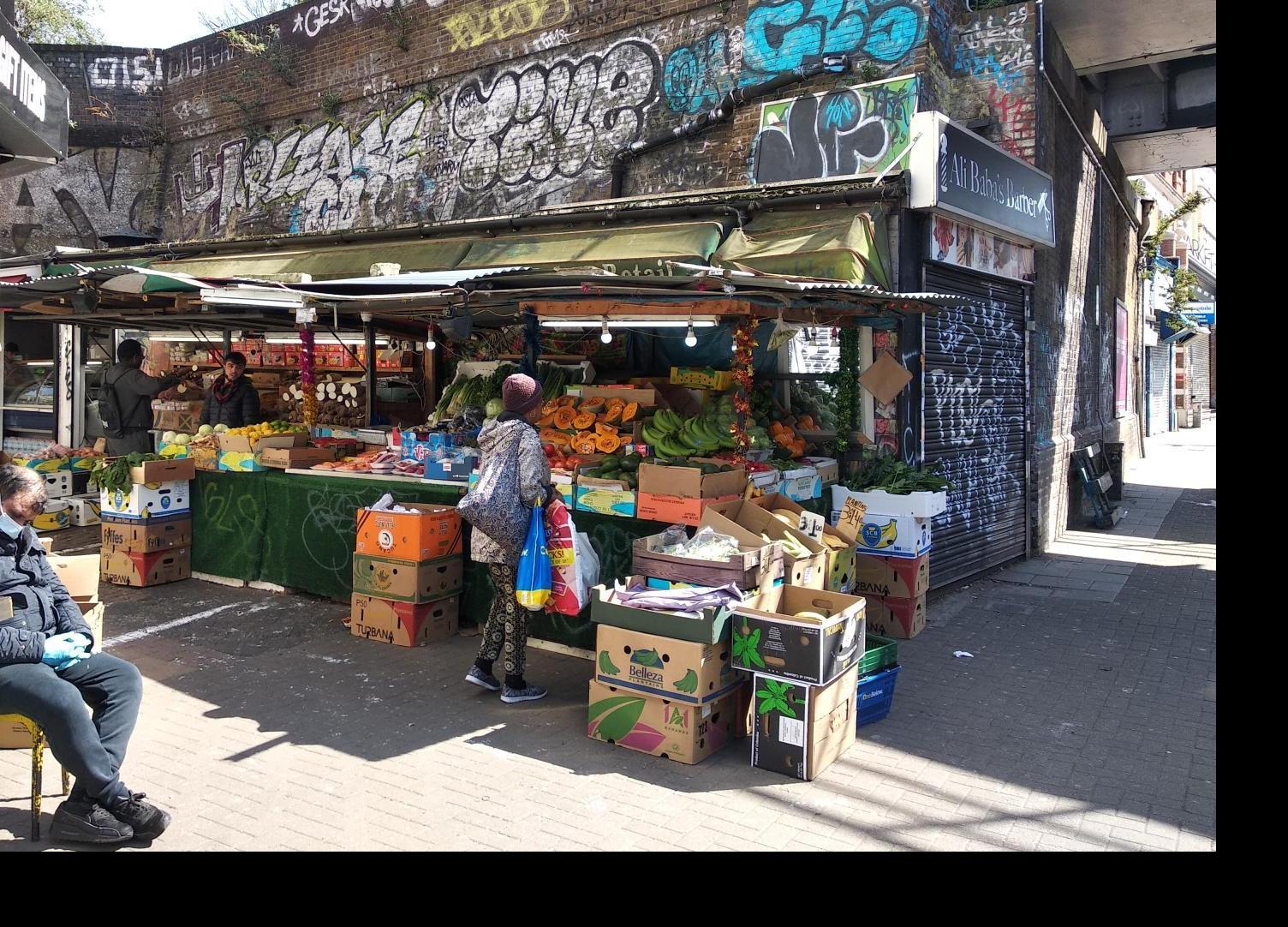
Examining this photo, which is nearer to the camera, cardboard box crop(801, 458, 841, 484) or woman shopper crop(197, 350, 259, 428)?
cardboard box crop(801, 458, 841, 484)

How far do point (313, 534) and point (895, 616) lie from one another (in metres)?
4.94

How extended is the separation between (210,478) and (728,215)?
5.51m

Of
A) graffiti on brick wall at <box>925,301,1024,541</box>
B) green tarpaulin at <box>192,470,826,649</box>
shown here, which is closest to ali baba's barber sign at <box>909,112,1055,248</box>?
graffiti on brick wall at <box>925,301,1024,541</box>

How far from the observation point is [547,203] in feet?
42.1

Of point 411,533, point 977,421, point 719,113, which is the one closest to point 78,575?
point 411,533

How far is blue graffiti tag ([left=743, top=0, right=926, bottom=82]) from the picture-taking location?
31.5 ft

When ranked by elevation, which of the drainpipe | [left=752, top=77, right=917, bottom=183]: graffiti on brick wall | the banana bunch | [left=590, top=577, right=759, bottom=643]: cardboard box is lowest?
[left=590, top=577, right=759, bottom=643]: cardboard box

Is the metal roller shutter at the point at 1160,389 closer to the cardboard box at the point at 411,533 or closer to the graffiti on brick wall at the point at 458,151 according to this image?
the graffiti on brick wall at the point at 458,151

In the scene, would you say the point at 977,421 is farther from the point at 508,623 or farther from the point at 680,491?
the point at 508,623

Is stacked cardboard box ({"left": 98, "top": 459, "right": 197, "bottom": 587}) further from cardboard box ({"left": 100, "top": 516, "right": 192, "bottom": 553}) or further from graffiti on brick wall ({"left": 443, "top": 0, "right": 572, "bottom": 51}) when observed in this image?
graffiti on brick wall ({"left": 443, "top": 0, "right": 572, "bottom": 51})

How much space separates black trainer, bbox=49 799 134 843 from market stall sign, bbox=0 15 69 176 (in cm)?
375

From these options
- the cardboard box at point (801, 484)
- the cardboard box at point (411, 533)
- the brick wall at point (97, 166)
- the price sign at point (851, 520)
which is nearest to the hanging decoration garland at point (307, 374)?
the cardboard box at point (411, 533)

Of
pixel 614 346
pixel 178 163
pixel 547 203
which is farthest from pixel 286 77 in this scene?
pixel 614 346

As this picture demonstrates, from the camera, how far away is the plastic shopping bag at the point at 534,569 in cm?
557
